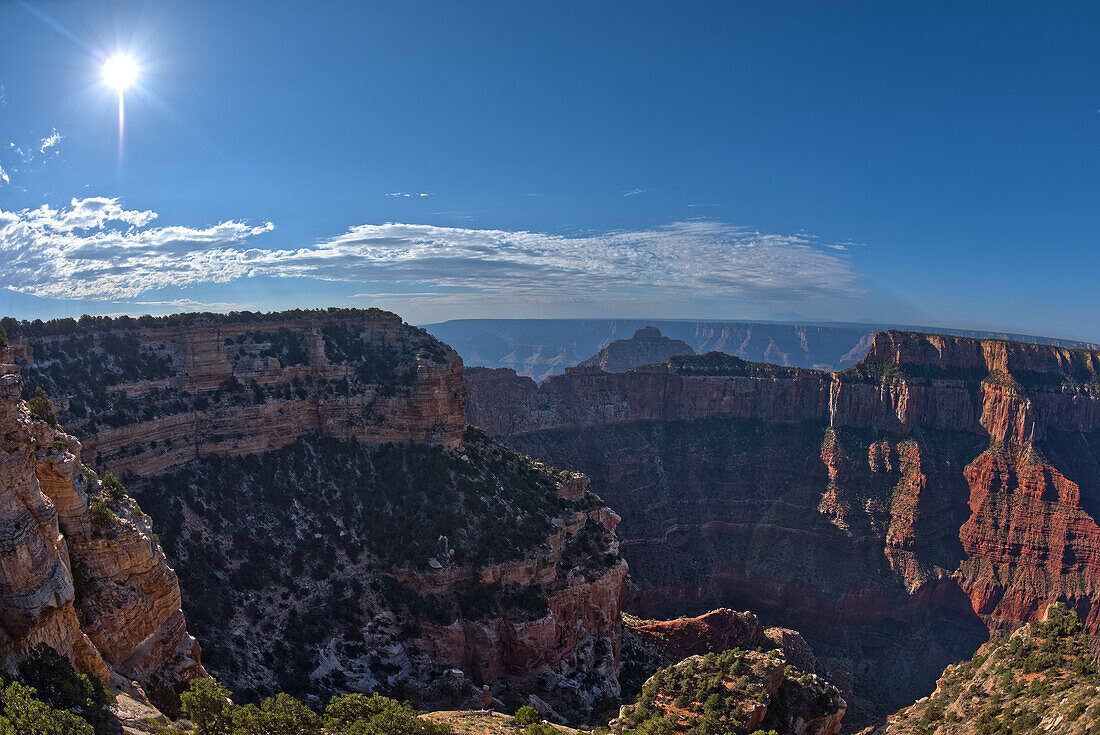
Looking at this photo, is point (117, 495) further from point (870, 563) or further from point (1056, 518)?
point (1056, 518)

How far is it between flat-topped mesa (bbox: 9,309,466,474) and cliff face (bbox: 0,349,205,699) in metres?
18.4

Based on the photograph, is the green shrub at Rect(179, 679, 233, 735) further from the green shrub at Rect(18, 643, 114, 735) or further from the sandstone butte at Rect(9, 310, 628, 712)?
the sandstone butte at Rect(9, 310, 628, 712)

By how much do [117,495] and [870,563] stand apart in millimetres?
91751

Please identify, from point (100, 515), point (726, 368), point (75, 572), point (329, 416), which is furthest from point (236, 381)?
point (726, 368)

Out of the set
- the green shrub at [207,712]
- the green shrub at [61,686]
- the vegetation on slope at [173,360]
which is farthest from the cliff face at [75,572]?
the vegetation on slope at [173,360]

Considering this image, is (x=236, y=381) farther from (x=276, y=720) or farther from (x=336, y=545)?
(x=276, y=720)

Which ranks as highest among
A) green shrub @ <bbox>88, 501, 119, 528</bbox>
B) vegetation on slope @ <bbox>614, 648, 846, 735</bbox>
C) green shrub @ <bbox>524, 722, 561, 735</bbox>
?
green shrub @ <bbox>88, 501, 119, 528</bbox>

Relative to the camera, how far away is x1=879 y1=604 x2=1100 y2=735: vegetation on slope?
28.8 meters

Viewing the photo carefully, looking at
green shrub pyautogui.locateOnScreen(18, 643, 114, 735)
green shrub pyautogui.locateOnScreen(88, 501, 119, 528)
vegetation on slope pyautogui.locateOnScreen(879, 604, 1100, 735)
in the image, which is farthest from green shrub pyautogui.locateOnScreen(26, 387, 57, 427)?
vegetation on slope pyautogui.locateOnScreen(879, 604, 1100, 735)

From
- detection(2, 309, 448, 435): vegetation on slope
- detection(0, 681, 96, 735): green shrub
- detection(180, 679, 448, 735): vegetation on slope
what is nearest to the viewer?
detection(0, 681, 96, 735): green shrub

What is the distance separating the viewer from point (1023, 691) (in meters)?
34.5

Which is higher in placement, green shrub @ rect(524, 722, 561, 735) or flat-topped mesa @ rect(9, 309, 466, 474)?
flat-topped mesa @ rect(9, 309, 466, 474)

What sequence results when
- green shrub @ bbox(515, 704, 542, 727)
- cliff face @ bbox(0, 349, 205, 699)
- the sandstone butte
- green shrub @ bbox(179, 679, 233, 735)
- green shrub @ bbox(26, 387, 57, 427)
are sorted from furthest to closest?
the sandstone butte → green shrub @ bbox(515, 704, 542, 727) → green shrub @ bbox(26, 387, 57, 427) → green shrub @ bbox(179, 679, 233, 735) → cliff face @ bbox(0, 349, 205, 699)

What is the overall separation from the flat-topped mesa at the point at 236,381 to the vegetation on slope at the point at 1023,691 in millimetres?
43567
